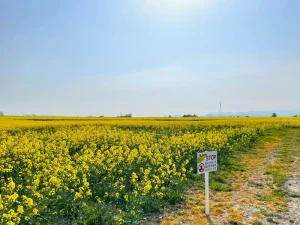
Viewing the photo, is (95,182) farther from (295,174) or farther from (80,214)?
(295,174)

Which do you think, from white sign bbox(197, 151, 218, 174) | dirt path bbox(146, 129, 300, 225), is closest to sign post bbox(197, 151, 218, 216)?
white sign bbox(197, 151, 218, 174)

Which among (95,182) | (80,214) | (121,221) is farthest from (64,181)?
(121,221)

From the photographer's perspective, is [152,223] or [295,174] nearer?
[152,223]

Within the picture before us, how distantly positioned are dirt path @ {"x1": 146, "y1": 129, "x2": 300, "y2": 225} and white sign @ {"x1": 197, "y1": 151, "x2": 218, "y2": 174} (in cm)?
120

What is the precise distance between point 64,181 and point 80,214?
2036mm

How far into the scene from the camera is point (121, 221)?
20.7ft

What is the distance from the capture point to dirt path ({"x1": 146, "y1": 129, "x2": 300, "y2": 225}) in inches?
290

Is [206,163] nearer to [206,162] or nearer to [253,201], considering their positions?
[206,162]

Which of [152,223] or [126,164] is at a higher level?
[126,164]

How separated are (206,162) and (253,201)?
247 centimetres

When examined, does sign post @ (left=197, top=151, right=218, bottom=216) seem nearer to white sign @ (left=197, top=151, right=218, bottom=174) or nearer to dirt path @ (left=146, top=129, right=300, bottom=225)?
white sign @ (left=197, top=151, right=218, bottom=174)

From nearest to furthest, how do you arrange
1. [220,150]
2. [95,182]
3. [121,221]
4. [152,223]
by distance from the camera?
[121,221], [152,223], [95,182], [220,150]

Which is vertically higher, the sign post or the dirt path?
the sign post

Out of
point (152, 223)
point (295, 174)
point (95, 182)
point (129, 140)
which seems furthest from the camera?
point (129, 140)
